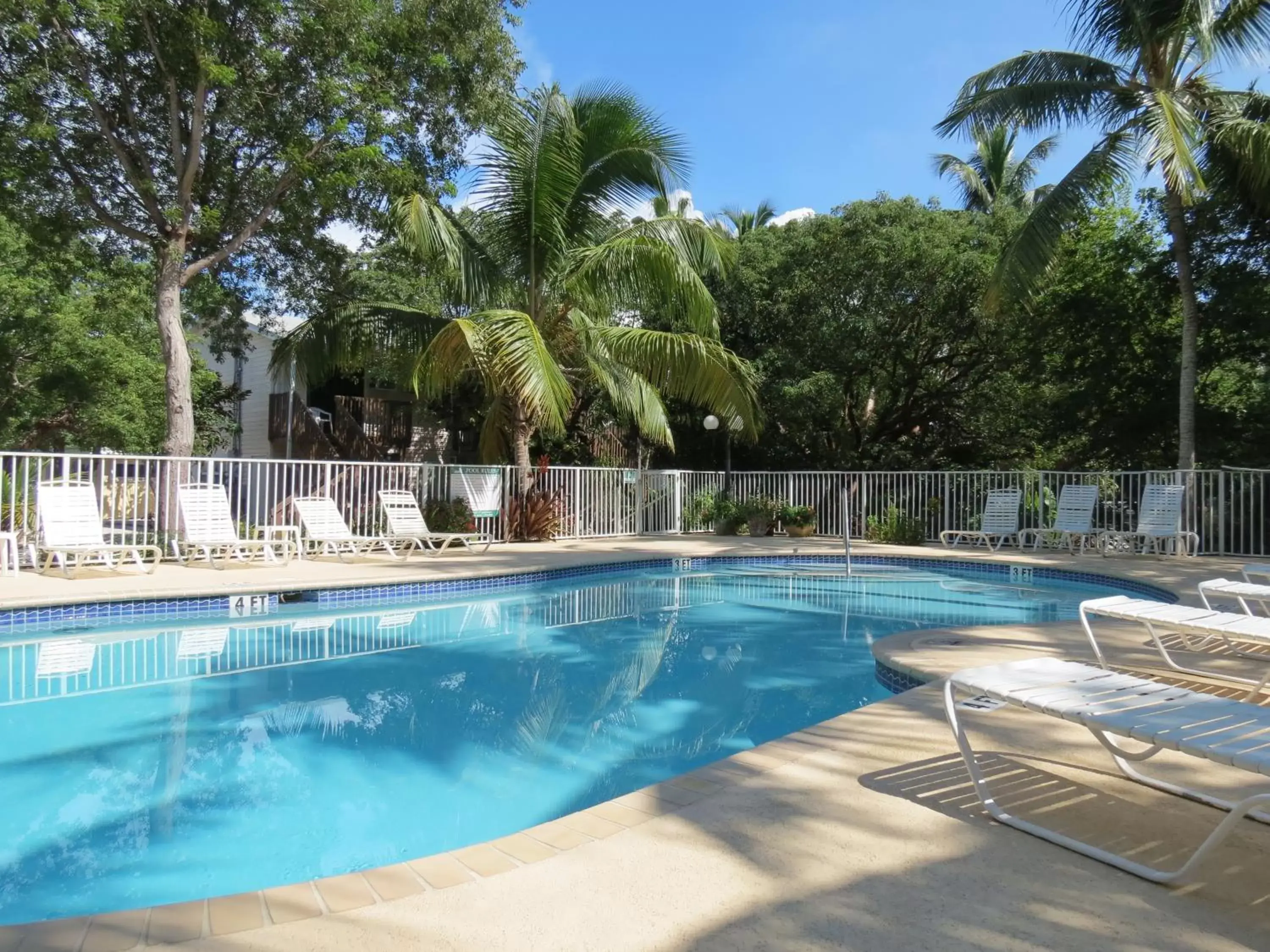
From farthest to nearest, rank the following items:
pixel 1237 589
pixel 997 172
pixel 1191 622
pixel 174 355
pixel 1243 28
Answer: pixel 997 172 → pixel 1243 28 → pixel 174 355 → pixel 1237 589 → pixel 1191 622

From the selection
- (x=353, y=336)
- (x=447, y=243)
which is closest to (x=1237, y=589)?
(x=447, y=243)

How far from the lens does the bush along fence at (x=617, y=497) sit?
421 inches

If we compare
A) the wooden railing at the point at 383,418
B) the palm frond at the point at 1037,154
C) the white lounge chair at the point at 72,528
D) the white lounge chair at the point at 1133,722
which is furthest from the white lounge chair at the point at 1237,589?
the palm frond at the point at 1037,154

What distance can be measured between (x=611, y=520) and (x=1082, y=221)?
11740 mm

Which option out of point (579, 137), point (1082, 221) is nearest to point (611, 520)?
point (579, 137)

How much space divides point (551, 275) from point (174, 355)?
5.77m

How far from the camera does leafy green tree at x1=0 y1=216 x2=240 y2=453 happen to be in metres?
17.4

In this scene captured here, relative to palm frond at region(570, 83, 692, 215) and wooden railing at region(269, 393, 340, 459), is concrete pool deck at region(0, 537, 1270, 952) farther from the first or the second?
wooden railing at region(269, 393, 340, 459)

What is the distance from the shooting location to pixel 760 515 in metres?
16.9

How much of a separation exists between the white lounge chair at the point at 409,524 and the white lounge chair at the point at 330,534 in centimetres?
12

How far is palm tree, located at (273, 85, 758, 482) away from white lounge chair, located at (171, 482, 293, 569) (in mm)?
3393

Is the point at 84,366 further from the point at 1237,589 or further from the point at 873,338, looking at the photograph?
the point at 1237,589

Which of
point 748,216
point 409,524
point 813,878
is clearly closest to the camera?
point 813,878

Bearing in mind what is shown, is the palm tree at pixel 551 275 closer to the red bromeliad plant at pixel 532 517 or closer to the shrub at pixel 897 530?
the red bromeliad plant at pixel 532 517
